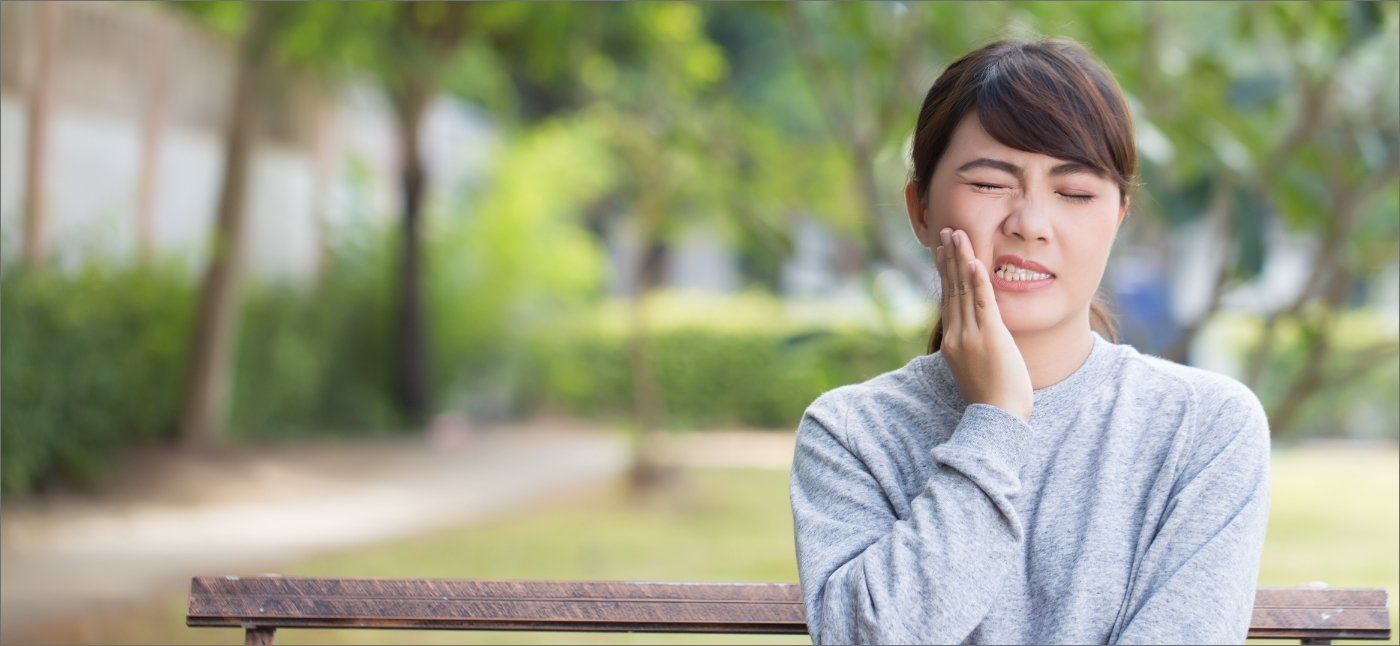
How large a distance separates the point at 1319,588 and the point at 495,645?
3.12 metres

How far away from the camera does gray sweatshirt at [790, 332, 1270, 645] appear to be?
1548 millimetres

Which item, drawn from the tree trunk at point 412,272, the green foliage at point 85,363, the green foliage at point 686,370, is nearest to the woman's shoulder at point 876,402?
the green foliage at point 85,363

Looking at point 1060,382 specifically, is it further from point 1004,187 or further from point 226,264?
point 226,264

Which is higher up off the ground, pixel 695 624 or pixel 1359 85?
pixel 1359 85

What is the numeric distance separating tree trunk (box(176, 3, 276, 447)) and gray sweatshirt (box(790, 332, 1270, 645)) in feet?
26.4

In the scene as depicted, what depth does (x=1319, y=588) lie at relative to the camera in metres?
2.16

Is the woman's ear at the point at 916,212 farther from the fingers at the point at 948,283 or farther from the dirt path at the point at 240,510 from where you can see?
the dirt path at the point at 240,510

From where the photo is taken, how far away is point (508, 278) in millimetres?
13469

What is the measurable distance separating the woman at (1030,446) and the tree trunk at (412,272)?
999 cm

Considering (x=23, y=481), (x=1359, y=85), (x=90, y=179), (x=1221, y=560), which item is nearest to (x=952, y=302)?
(x=1221, y=560)

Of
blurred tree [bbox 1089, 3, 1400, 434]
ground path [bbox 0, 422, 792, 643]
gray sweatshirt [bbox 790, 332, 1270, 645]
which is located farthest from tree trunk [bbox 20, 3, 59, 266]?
gray sweatshirt [bbox 790, 332, 1270, 645]

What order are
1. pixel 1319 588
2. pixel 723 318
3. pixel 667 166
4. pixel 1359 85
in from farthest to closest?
pixel 723 318, pixel 667 166, pixel 1359 85, pixel 1319 588

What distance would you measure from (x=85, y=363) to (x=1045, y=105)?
7.49 m

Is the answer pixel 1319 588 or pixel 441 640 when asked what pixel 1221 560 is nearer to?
A: pixel 1319 588
